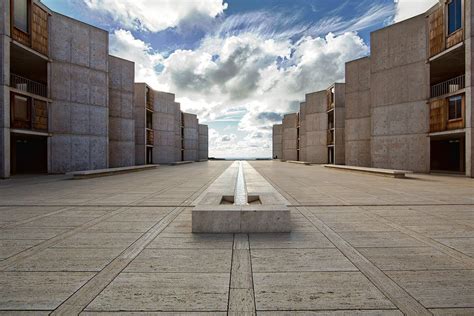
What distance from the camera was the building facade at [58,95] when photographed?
16531 mm

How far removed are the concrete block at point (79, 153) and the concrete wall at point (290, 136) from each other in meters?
41.4

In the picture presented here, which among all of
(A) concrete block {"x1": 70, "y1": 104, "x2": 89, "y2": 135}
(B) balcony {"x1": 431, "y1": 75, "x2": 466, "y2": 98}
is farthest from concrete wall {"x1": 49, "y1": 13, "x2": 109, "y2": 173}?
(B) balcony {"x1": 431, "y1": 75, "x2": 466, "y2": 98}

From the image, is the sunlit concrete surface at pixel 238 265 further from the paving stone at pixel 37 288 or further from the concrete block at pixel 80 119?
the concrete block at pixel 80 119

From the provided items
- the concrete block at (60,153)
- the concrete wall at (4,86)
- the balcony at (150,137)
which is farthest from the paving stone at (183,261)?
the balcony at (150,137)

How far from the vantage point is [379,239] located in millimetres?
4934

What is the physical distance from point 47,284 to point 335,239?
4998mm

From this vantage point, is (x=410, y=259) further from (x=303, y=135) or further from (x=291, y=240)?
(x=303, y=135)

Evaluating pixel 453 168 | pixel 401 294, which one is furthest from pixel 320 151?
pixel 401 294

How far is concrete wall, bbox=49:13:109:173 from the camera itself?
790 inches

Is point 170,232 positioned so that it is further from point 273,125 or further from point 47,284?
point 273,125

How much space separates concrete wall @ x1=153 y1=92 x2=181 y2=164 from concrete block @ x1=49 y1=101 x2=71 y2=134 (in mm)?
17334

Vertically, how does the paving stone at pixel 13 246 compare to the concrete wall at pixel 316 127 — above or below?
below

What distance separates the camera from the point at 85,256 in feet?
13.7

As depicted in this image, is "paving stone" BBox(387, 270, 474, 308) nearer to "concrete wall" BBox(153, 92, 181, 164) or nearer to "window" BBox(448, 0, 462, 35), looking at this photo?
"window" BBox(448, 0, 462, 35)
